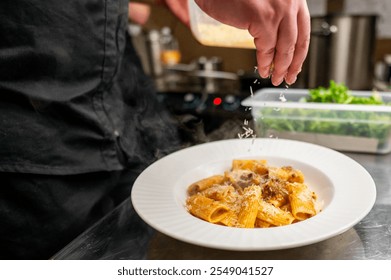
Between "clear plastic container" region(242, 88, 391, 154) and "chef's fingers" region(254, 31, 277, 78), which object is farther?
"clear plastic container" region(242, 88, 391, 154)

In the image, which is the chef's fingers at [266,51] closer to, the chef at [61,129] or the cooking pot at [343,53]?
the chef at [61,129]

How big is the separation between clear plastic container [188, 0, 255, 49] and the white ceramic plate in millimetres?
175

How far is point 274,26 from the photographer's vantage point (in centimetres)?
47

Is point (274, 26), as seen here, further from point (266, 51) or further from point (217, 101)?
point (217, 101)

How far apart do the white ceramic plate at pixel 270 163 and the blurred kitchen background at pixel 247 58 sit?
22.6 inches

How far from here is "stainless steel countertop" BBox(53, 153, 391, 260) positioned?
17.4 inches

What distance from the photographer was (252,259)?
1.42 feet

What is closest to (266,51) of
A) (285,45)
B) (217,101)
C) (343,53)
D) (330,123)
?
(285,45)

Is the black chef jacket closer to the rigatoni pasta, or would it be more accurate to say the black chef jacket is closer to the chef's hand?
the rigatoni pasta

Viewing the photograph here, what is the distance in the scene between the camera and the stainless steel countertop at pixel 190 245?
0.44 m

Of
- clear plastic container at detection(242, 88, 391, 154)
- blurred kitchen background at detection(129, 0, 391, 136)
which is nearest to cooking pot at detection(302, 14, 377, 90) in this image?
blurred kitchen background at detection(129, 0, 391, 136)

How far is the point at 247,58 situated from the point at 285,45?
169 centimetres
